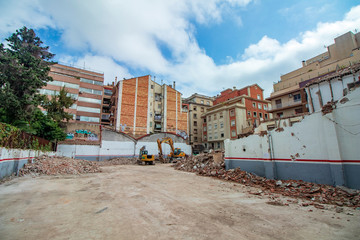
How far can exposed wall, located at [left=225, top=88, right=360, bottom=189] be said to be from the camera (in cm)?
704

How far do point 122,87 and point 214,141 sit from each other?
25.7 metres

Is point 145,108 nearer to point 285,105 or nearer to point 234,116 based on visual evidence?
point 234,116

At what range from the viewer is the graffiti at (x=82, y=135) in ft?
91.7

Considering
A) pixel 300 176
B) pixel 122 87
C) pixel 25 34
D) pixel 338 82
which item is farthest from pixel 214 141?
pixel 25 34

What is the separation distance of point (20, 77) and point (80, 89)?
26354 millimetres

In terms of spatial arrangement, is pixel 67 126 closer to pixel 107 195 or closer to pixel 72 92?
pixel 72 92

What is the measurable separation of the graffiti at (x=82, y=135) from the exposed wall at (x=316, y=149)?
2615 cm

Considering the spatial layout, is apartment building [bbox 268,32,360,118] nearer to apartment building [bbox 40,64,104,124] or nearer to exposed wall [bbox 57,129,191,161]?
exposed wall [bbox 57,129,191,161]

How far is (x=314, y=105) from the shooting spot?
19422mm

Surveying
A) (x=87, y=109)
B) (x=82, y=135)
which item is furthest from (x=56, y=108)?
A: (x=87, y=109)

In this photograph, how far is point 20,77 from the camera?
1519 cm

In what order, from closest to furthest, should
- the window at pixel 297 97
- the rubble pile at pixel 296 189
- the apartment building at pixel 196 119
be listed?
the rubble pile at pixel 296 189 → the window at pixel 297 97 → the apartment building at pixel 196 119

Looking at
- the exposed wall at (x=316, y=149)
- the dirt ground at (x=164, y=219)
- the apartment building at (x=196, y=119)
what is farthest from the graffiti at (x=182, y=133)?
the dirt ground at (x=164, y=219)

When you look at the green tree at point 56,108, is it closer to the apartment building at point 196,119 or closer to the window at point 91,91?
the window at point 91,91
